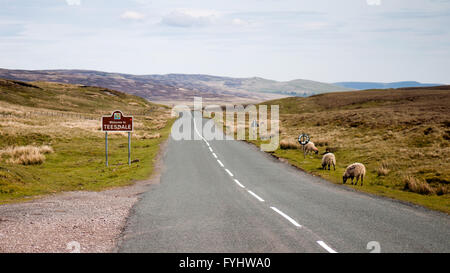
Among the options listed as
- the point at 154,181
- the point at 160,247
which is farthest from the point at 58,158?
the point at 160,247

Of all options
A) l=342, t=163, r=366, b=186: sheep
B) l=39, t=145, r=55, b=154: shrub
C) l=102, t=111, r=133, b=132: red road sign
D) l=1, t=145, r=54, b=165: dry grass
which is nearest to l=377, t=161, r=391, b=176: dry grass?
l=342, t=163, r=366, b=186: sheep

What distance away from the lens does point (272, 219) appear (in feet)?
30.1

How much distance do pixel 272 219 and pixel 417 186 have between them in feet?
27.2

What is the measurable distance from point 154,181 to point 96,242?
8821 mm

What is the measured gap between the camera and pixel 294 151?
27906 millimetres

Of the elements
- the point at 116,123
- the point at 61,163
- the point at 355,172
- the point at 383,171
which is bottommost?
the point at 61,163

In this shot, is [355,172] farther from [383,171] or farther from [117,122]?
[117,122]

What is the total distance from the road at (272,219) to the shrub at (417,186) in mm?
2689

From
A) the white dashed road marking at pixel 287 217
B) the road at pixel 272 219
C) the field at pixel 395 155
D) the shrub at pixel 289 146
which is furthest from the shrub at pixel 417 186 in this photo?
the shrub at pixel 289 146

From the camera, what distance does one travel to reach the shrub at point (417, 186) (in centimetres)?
1377

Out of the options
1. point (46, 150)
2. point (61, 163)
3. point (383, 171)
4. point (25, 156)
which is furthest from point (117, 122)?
point (383, 171)

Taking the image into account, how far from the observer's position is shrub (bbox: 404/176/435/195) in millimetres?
13773

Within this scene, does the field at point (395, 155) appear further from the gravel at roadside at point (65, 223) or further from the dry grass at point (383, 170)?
the gravel at roadside at point (65, 223)

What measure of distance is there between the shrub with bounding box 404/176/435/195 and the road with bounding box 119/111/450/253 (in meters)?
2.69
